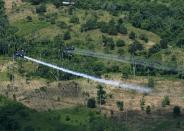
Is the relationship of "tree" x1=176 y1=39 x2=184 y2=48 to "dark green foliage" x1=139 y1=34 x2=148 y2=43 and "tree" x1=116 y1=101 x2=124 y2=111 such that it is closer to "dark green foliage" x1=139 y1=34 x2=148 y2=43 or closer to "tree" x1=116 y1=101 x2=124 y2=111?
"dark green foliage" x1=139 y1=34 x2=148 y2=43

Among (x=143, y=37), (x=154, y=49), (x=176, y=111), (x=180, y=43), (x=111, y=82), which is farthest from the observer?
(x=143, y=37)

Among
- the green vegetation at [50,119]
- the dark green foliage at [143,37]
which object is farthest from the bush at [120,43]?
the green vegetation at [50,119]

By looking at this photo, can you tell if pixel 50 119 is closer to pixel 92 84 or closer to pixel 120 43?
pixel 92 84

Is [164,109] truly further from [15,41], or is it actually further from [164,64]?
[15,41]

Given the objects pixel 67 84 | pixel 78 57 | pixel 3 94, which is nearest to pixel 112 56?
pixel 78 57

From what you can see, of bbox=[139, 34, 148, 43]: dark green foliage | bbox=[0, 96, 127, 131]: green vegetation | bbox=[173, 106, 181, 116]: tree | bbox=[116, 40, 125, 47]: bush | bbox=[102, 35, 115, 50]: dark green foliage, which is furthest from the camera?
bbox=[139, 34, 148, 43]: dark green foliage

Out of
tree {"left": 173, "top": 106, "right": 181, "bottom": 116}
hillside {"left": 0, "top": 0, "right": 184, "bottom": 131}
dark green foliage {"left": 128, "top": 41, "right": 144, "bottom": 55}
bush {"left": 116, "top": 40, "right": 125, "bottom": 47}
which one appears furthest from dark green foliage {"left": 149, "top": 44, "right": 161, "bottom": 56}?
tree {"left": 173, "top": 106, "right": 181, "bottom": 116}

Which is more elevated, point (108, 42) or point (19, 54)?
point (108, 42)

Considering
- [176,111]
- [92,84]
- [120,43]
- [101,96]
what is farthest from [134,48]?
[176,111]

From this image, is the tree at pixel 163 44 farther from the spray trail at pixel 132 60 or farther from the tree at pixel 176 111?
the tree at pixel 176 111

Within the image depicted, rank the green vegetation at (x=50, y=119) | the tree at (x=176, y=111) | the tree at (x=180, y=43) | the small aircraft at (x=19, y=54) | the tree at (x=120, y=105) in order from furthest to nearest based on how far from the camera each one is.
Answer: the tree at (x=180, y=43), the small aircraft at (x=19, y=54), the tree at (x=120, y=105), the tree at (x=176, y=111), the green vegetation at (x=50, y=119)

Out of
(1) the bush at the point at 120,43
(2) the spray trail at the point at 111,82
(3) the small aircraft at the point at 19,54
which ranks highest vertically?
(1) the bush at the point at 120,43
